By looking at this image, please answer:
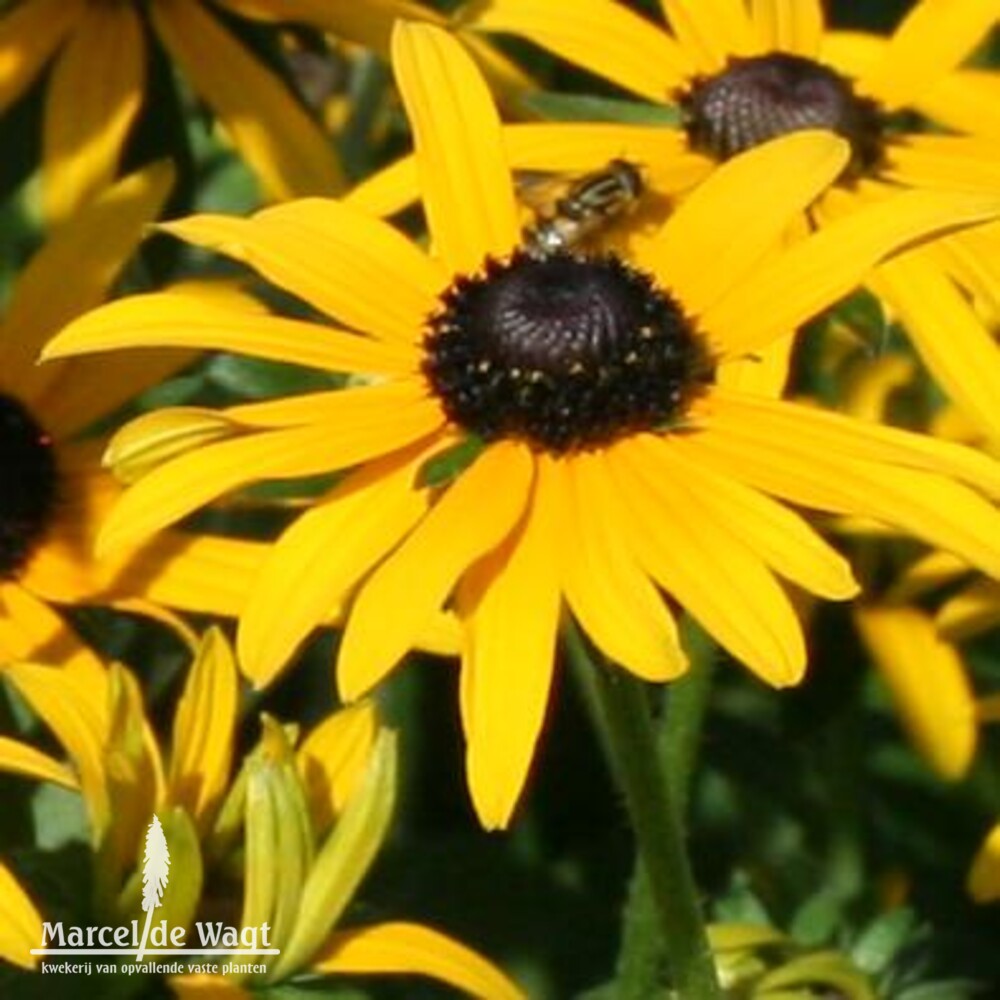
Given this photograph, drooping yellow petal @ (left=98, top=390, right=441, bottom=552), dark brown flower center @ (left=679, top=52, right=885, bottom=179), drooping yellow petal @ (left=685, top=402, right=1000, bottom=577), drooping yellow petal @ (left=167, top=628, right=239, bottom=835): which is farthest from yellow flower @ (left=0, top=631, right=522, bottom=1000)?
dark brown flower center @ (left=679, top=52, right=885, bottom=179)

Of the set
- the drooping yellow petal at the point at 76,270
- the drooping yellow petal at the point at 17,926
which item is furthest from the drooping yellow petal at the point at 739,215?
the drooping yellow petal at the point at 17,926

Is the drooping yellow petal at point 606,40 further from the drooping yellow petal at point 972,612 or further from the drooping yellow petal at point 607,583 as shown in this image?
the drooping yellow petal at point 607,583

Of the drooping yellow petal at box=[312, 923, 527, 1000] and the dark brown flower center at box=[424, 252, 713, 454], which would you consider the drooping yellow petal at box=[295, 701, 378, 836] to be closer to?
the drooping yellow petal at box=[312, 923, 527, 1000]

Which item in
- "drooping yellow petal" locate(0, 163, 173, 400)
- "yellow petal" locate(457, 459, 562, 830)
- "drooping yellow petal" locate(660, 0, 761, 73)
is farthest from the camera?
"drooping yellow petal" locate(660, 0, 761, 73)

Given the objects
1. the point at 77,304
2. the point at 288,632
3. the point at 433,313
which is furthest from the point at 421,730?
the point at 288,632

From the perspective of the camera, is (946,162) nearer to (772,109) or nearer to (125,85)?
(772,109)

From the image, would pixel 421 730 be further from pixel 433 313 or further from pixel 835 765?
pixel 433 313
